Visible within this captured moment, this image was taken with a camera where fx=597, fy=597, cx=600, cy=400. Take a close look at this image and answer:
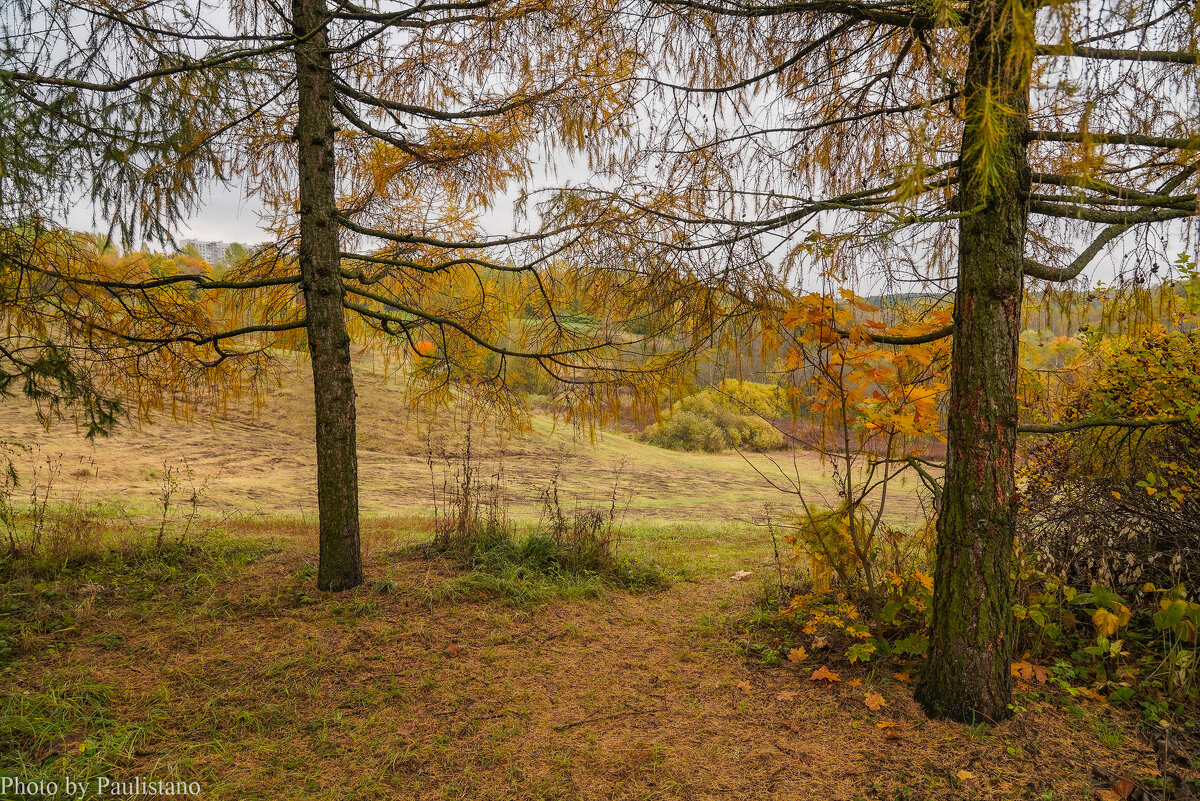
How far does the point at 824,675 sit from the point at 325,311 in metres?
4.24

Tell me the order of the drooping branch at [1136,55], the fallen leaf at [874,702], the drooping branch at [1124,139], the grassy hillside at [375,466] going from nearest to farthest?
the drooping branch at [1124,139] → the drooping branch at [1136,55] → the fallen leaf at [874,702] → the grassy hillside at [375,466]

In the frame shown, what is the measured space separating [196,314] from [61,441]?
11759mm

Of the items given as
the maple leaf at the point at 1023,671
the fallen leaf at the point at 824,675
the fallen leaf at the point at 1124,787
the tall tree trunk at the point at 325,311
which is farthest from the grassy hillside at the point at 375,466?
the fallen leaf at the point at 1124,787

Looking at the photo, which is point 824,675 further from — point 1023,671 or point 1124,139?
point 1124,139

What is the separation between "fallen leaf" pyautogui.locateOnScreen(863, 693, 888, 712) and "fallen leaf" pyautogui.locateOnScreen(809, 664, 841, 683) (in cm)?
25

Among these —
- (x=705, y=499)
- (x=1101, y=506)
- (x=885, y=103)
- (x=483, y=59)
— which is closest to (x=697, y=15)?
Result: (x=885, y=103)

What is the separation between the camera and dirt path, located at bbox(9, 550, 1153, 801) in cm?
262

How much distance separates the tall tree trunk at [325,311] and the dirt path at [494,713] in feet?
1.67

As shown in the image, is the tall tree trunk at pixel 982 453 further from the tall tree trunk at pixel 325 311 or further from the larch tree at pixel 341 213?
the tall tree trunk at pixel 325 311

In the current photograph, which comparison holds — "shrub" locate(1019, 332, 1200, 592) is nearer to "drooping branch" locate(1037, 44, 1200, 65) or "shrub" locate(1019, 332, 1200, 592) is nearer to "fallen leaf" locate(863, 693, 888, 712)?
"fallen leaf" locate(863, 693, 888, 712)

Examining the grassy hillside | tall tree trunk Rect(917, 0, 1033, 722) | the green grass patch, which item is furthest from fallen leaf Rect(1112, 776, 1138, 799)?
the grassy hillside

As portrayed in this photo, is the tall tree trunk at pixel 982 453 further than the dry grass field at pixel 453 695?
Yes

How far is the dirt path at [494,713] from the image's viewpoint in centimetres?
262

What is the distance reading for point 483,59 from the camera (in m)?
4.69
